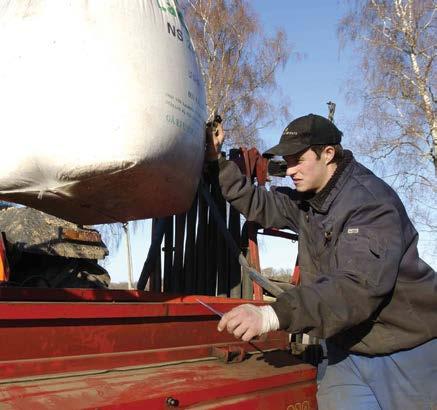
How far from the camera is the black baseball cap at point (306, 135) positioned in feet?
7.90

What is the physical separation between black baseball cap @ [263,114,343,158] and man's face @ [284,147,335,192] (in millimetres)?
36

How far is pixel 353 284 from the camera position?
1980 millimetres

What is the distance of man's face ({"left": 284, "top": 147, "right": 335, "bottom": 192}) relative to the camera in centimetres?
243

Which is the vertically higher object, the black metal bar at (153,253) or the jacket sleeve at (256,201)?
the jacket sleeve at (256,201)

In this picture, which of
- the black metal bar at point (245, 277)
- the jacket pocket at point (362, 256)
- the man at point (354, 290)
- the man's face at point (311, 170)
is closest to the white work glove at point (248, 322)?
the man at point (354, 290)

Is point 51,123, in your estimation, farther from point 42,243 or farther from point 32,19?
point 42,243

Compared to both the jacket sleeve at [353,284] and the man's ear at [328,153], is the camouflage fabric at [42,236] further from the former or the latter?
the jacket sleeve at [353,284]

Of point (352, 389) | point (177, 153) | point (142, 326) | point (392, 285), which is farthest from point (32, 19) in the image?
point (352, 389)

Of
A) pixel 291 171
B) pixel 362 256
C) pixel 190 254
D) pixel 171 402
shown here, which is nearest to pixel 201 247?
pixel 190 254

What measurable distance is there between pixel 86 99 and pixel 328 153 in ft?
3.30

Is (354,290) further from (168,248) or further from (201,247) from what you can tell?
(168,248)

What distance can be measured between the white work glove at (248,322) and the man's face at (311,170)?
730 millimetres

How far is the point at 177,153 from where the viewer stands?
2209 millimetres

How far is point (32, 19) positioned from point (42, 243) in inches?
124
